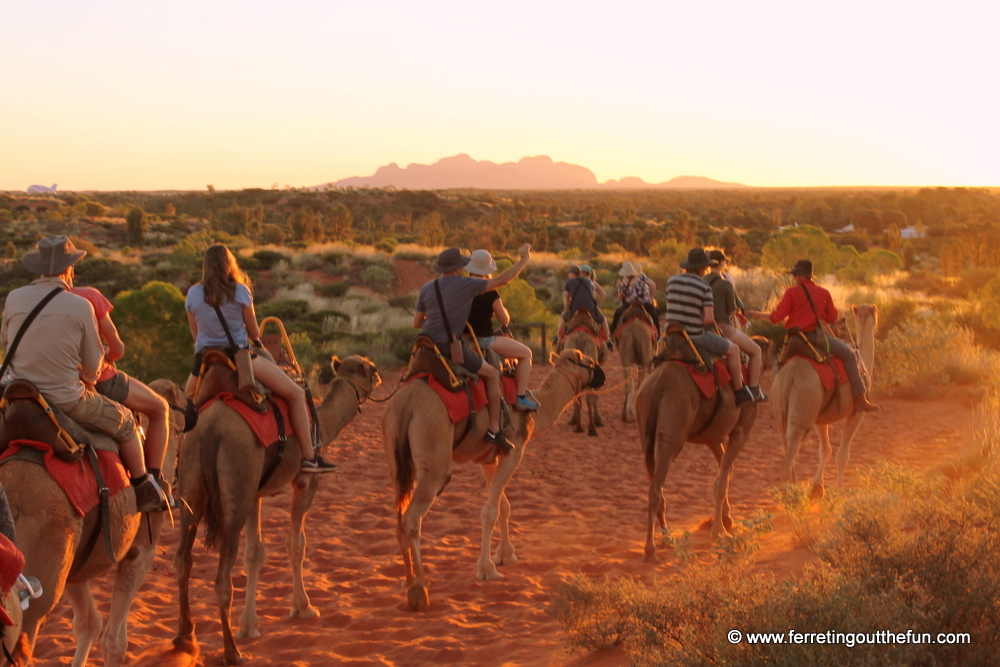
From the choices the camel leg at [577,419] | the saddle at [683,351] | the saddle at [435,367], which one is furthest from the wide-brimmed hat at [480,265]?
the camel leg at [577,419]

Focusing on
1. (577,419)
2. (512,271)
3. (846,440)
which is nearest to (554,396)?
(512,271)

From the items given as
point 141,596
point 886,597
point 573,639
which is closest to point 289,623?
point 141,596

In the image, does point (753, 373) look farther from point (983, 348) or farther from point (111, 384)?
point (983, 348)

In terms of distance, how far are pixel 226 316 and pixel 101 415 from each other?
155 centimetres

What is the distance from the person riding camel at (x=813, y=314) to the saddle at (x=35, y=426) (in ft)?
24.6

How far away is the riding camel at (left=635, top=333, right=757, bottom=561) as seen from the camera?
29.0 ft

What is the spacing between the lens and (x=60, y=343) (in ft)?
16.3

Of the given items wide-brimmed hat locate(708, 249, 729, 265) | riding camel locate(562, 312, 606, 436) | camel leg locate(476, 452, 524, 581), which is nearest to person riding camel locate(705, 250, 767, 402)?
wide-brimmed hat locate(708, 249, 729, 265)

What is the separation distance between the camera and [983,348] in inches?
837

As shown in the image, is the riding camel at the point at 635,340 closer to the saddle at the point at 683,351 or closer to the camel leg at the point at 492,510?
the saddle at the point at 683,351

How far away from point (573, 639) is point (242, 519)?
2623mm

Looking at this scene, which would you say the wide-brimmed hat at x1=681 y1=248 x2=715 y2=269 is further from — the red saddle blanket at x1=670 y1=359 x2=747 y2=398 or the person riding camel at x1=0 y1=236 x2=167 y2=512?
the person riding camel at x1=0 y1=236 x2=167 y2=512

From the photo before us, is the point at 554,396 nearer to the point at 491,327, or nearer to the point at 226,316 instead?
the point at 491,327

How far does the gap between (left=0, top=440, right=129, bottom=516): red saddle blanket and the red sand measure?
212cm
